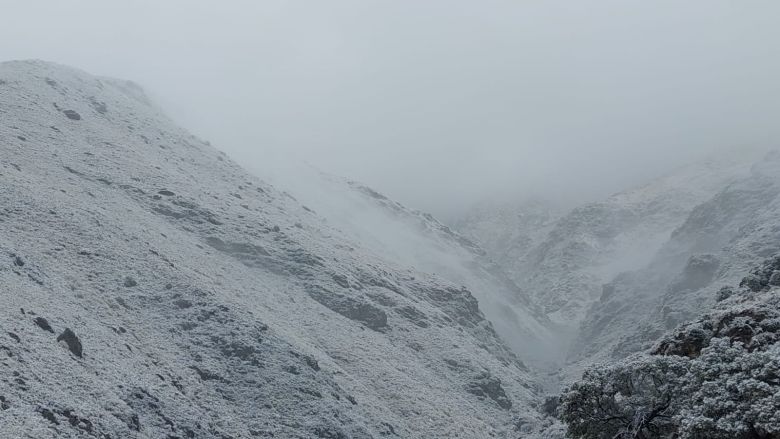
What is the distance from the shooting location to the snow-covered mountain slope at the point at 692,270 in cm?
9825

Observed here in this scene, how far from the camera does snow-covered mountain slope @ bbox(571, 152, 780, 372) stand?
98.2 metres

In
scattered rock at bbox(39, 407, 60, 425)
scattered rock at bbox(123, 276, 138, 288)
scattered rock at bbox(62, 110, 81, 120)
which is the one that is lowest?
scattered rock at bbox(39, 407, 60, 425)

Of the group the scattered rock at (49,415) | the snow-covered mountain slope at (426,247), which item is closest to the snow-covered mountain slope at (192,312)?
the scattered rock at (49,415)

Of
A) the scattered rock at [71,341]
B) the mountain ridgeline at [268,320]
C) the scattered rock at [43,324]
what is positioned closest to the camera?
the mountain ridgeline at [268,320]

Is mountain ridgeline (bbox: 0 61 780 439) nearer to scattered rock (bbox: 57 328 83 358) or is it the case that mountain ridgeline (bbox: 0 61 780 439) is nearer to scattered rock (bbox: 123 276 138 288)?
scattered rock (bbox: 57 328 83 358)

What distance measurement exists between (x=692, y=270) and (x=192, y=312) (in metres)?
77.1

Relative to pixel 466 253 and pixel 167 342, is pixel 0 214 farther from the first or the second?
pixel 466 253

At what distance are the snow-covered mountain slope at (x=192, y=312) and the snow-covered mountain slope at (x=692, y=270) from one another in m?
19.7

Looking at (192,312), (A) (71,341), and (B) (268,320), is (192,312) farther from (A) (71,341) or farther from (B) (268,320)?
(A) (71,341)

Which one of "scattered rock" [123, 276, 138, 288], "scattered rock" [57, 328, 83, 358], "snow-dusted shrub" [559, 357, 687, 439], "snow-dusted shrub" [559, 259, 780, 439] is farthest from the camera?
"scattered rock" [123, 276, 138, 288]

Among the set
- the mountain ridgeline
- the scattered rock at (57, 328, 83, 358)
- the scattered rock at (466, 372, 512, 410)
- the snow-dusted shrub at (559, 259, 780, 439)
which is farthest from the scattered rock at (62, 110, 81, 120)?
the snow-dusted shrub at (559, 259, 780, 439)

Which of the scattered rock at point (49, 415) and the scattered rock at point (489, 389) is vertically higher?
the scattered rock at point (49, 415)

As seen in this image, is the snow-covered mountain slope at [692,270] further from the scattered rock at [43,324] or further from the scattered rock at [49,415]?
the scattered rock at [49,415]

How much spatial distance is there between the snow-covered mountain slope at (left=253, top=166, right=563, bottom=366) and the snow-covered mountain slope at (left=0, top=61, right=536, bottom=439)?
26439 mm
